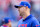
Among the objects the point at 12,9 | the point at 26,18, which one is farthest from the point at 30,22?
the point at 12,9

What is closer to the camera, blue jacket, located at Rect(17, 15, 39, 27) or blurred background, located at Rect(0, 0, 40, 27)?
blue jacket, located at Rect(17, 15, 39, 27)

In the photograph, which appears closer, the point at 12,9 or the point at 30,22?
the point at 30,22

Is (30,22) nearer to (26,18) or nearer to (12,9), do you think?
(26,18)

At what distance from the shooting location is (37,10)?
7.55 feet

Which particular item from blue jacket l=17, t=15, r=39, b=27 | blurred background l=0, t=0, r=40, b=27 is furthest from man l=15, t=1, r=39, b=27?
blurred background l=0, t=0, r=40, b=27

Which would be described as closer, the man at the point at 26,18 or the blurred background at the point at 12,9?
the man at the point at 26,18

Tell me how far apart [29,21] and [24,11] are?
19cm

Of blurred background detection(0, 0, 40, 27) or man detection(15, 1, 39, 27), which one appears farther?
blurred background detection(0, 0, 40, 27)

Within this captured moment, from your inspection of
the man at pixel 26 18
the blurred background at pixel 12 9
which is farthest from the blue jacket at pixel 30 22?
the blurred background at pixel 12 9

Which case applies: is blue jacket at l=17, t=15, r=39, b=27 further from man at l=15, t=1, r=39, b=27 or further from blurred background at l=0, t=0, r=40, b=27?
blurred background at l=0, t=0, r=40, b=27

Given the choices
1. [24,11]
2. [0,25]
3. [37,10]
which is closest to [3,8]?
[0,25]

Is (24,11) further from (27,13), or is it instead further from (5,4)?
(5,4)

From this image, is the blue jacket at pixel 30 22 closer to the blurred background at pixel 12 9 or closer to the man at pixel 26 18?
the man at pixel 26 18

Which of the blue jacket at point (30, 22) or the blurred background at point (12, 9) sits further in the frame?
the blurred background at point (12, 9)
